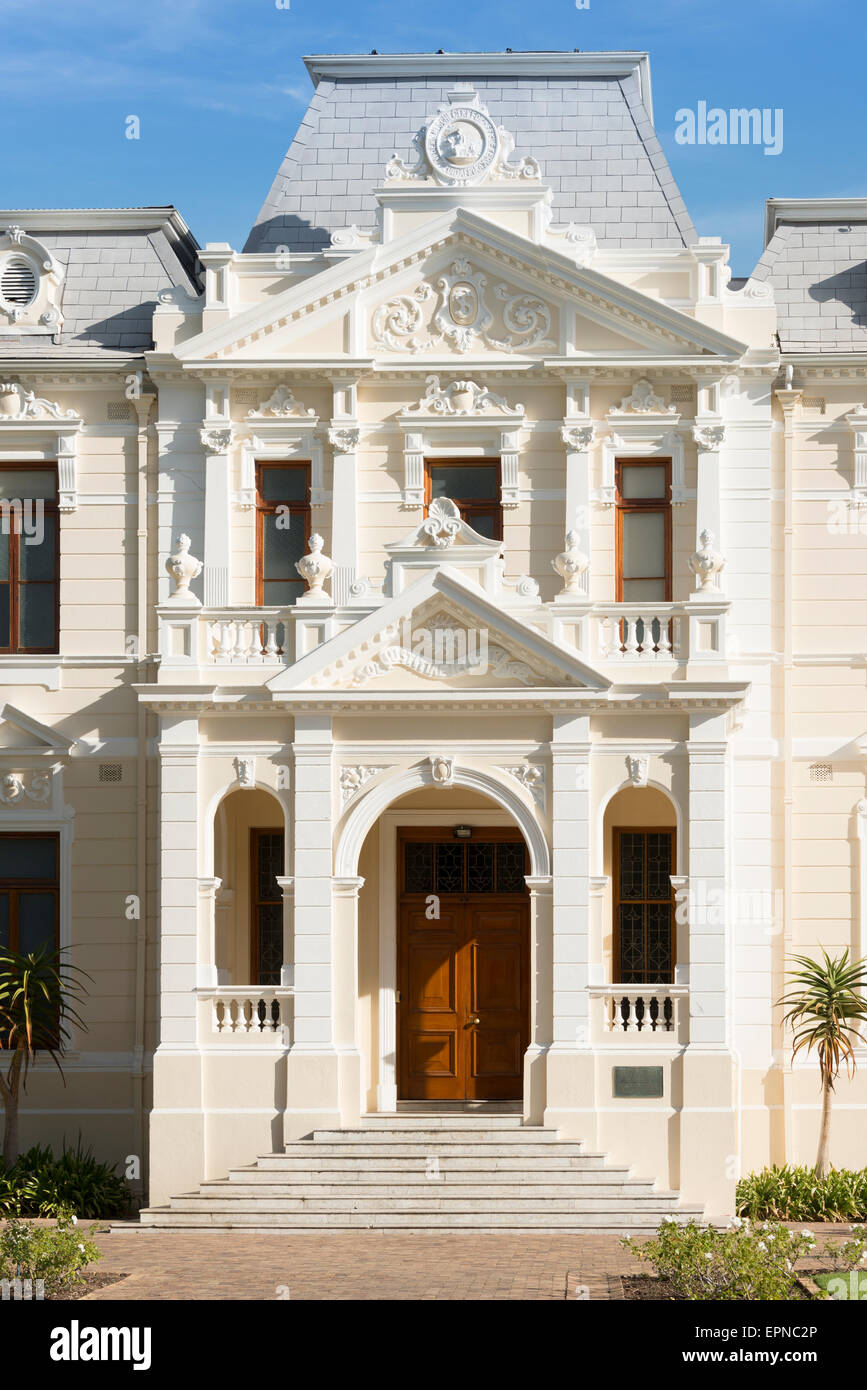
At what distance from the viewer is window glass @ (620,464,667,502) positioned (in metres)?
22.5

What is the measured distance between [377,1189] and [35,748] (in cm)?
691

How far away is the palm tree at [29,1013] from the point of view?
70.3ft

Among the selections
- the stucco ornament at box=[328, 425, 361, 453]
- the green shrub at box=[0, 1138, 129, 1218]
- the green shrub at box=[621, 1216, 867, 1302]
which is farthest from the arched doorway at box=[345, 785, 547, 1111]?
the green shrub at box=[621, 1216, 867, 1302]

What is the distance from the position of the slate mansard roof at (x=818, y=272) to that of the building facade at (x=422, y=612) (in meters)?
0.06

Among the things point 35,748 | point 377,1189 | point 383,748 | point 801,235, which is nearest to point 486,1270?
point 377,1189

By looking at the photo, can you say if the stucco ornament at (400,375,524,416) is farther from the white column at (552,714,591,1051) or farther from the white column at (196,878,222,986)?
the white column at (196,878,222,986)

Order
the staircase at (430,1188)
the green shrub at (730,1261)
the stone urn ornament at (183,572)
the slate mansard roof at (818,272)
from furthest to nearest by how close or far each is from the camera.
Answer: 1. the slate mansard roof at (818,272)
2. the stone urn ornament at (183,572)
3. the staircase at (430,1188)
4. the green shrub at (730,1261)

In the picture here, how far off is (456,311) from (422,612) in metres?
4.17

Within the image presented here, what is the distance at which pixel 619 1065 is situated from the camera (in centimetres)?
2022

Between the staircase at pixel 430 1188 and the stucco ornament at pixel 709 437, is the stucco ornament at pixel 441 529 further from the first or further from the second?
the staircase at pixel 430 1188

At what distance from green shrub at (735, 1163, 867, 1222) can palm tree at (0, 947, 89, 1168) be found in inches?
317

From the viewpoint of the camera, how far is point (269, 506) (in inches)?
899

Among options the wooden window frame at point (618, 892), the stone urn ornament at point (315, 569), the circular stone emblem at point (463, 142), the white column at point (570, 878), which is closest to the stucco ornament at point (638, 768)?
the white column at point (570, 878)

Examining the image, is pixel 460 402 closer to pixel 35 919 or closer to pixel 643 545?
pixel 643 545
